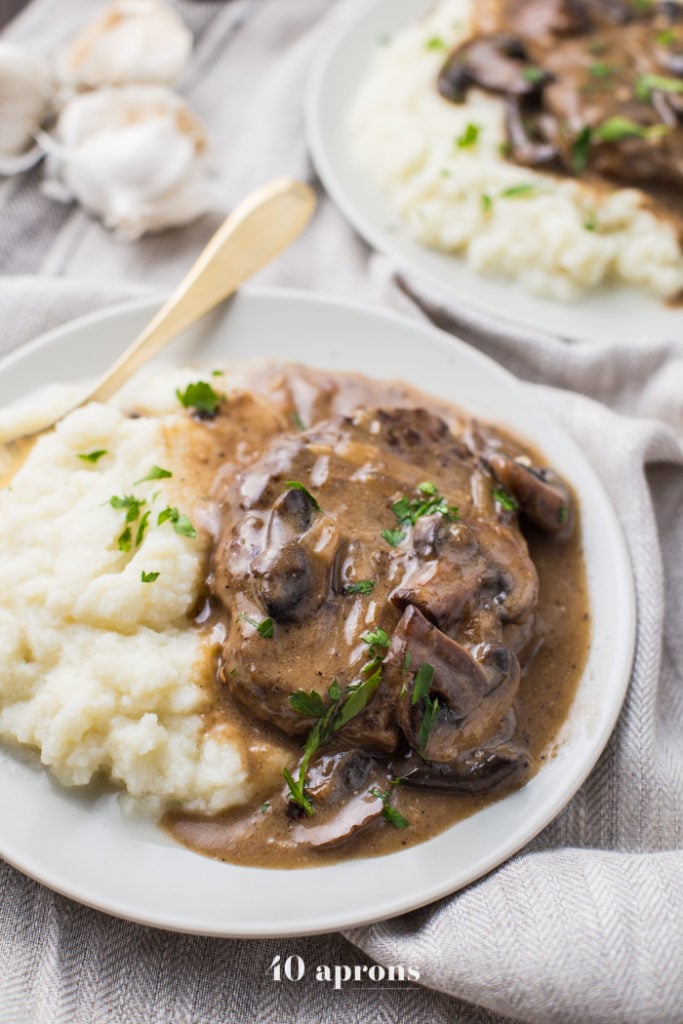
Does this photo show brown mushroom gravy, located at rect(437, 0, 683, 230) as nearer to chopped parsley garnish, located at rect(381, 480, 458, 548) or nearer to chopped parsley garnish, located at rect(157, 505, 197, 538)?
chopped parsley garnish, located at rect(381, 480, 458, 548)

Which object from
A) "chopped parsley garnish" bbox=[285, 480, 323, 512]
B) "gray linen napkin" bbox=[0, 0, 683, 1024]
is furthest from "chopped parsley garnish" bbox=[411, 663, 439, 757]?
"chopped parsley garnish" bbox=[285, 480, 323, 512]

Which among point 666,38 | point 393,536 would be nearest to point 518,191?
point 666,38

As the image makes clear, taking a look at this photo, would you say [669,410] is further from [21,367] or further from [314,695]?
[21,367]

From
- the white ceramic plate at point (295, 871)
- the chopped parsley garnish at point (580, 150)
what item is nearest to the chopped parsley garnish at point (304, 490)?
the white ceramic plate at point (295, 871)

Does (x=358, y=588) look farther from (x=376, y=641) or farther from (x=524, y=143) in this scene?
(x=524, y=143)

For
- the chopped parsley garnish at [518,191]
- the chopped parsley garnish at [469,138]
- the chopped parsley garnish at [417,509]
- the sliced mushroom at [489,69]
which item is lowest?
the chopped parsley garnish at [417,509]

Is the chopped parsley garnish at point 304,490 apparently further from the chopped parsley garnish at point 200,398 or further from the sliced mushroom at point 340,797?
the sliced mushroom at point 340,797

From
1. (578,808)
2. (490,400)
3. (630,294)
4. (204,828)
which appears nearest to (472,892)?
(578,808)
